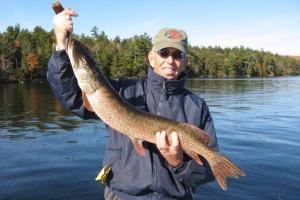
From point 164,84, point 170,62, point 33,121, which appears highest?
point 170,62

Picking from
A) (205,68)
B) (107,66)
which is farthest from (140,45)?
(205,68)

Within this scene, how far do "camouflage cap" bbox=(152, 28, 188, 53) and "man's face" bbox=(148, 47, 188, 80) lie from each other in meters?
0.05

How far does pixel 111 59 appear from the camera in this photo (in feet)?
315

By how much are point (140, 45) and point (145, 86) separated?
327 ft

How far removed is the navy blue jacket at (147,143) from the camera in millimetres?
3607

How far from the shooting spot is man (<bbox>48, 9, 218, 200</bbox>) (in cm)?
359

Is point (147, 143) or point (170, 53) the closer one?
point (147, 143)

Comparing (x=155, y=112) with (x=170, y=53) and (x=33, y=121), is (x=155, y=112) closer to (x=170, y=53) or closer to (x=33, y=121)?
(x=170, y=53)

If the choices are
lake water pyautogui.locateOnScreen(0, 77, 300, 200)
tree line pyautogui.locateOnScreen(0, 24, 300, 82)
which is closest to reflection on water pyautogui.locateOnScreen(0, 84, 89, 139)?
lake water pyautogui.locateOnScreen(0, 77, 300, 200)

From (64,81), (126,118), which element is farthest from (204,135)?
(64,81)

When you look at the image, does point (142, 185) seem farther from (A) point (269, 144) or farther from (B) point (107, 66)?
(B) point (107, 66)

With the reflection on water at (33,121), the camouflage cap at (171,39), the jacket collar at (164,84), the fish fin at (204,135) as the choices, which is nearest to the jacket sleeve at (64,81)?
the jacket collar at (164,84)

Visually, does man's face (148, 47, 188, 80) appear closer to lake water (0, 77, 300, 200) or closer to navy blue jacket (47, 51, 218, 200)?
navy blue jacket (47, 51, 218, 200)

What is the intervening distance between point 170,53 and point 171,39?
153mm
